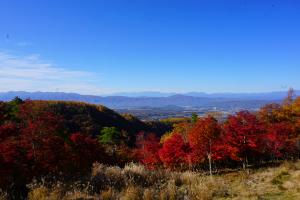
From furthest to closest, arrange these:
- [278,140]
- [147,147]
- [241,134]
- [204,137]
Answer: [147,147]
[278,140]
[204,137]
[241,134]

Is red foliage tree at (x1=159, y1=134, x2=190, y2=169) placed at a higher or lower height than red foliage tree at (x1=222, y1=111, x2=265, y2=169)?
lower

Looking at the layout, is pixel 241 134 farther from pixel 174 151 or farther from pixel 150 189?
Result: pixel 150 189

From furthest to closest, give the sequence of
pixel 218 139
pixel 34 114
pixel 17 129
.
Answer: pixel 218 139 < pixel 34 114 < pixel 17 129

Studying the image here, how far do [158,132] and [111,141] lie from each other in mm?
79191

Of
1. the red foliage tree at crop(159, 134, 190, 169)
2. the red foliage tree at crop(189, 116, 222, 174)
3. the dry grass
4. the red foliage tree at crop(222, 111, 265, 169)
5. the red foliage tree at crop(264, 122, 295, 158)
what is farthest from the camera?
the red foliage tree at crop(264, 122, 295, 158)

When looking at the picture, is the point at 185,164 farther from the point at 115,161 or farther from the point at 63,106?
the point at 63,106

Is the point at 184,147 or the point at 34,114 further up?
the point at 34,114

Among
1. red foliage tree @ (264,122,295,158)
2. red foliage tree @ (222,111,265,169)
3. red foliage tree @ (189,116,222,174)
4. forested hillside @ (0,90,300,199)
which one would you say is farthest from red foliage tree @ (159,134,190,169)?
red foliage tree @ (264,122,295,158)

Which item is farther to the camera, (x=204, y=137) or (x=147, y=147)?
(x=147, y=147)

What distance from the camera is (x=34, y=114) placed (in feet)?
60.1

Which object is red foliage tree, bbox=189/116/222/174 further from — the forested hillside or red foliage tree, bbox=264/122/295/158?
red foliage tree, bbox=264/122/295/158

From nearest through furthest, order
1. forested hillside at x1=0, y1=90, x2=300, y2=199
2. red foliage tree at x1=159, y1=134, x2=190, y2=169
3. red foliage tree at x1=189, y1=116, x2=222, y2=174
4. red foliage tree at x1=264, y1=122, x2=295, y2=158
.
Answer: forested hillside at x1=0, y1=90, x2=300, y2=199
red foliage tree at x1=189, y1=116, x2=222, y2=174
red foliage tree at x1=159, y1=134, x2=190, y2=169
red foliage tree at x1=264, y1=122, x2=295, y2=158

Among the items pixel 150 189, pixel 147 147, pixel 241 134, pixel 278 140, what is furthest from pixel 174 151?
pixel 150 189

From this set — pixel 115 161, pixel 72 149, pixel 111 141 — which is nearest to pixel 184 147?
pixel 115 161
